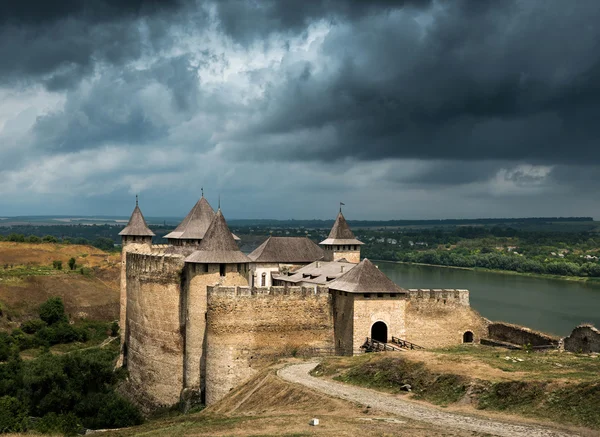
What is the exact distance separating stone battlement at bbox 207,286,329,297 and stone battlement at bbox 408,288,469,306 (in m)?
3.37

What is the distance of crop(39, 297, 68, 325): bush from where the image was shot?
43844mm

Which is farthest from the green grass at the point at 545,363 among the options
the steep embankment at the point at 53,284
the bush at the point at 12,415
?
the steep embankment at the point at 53,284

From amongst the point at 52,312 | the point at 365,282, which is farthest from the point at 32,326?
the point at 365,282

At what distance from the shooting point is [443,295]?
2372cm

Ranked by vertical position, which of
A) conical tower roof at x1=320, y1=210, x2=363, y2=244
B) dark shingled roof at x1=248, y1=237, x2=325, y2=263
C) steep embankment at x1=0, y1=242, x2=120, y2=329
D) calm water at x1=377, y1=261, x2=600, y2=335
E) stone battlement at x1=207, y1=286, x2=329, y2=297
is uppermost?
conical tower roof at x1=320, y1=210, x2=363, y2=244

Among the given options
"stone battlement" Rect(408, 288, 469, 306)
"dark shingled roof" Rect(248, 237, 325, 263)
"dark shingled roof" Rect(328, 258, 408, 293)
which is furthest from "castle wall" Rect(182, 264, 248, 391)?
"dark shingled roof" Rect(248, 237, 325, 263)

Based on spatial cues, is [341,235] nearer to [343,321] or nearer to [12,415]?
[343,321]

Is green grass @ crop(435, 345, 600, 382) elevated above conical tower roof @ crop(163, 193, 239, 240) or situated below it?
below

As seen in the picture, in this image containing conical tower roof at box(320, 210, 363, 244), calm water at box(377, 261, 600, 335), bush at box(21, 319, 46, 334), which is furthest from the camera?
calm water at box(377, 261, 600, 335)

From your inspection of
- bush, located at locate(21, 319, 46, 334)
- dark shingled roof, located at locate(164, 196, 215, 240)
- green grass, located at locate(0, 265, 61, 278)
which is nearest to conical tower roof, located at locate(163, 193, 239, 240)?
dark shingled roof, located at locate(164, 196, 215, 240)

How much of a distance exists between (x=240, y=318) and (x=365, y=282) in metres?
4.51

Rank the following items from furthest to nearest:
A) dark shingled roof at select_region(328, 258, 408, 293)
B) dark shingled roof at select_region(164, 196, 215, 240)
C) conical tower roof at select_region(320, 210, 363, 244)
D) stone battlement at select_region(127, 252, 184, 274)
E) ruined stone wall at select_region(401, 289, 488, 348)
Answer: conical tower roof at select_region(320, 210, 363, 244) < dark shingled roof at select_region(164, 196, 215, 240) < stone battlement at select_region(127, 252, 184, 274) < ruined stone wall at select_region(401, 289, 488, 348) < dark shingled roof at select_region(328, 258, 408, 293)

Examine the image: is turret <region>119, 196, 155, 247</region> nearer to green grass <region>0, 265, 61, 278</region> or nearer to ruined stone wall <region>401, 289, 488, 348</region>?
ruined stone wall <region>401, 289, 488, 348</region>

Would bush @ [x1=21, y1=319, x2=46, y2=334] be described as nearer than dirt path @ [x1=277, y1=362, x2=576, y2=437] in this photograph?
No
